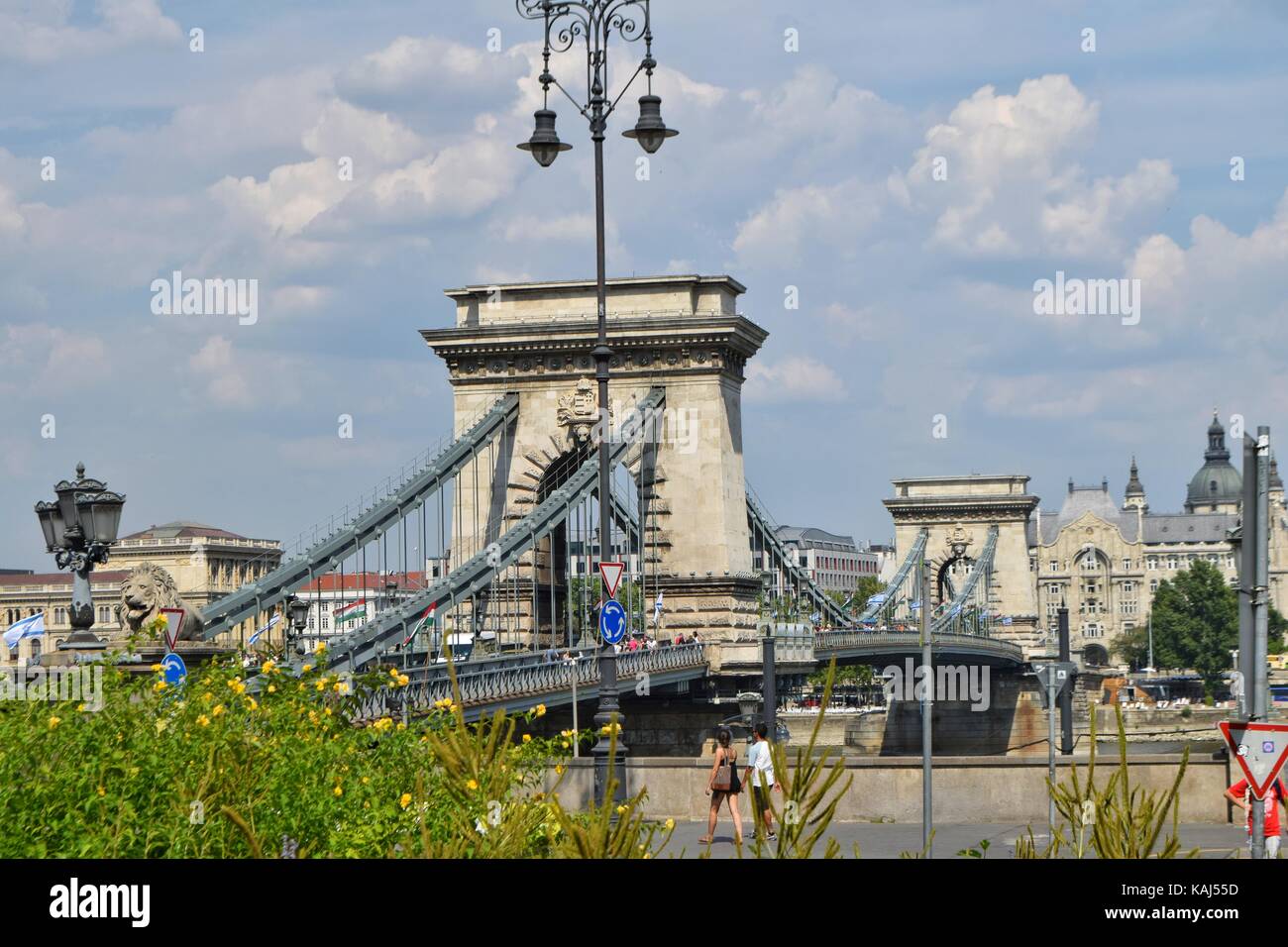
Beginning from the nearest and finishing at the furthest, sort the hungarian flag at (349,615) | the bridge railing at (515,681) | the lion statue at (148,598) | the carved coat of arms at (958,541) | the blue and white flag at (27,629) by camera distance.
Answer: the lion statue at (148,598), the blue and white flag at (27,629), the bridge railing at (515,681), the hungarian flag at (349,615), the carved coat of arms at (958,541)

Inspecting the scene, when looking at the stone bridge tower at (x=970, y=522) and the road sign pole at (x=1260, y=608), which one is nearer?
the road sign pole at (x=1260, y=608)

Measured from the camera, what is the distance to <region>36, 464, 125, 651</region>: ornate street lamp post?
1961cm

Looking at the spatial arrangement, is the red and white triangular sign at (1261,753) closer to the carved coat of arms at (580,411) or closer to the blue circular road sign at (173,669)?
the blue circular road sign at (173,669)

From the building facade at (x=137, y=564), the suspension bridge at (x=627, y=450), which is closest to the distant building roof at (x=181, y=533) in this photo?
the building facade at (x=137, y=564)

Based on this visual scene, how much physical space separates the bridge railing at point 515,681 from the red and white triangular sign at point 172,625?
11.1 metres

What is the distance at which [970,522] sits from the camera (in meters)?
122

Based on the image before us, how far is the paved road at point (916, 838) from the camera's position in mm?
19703

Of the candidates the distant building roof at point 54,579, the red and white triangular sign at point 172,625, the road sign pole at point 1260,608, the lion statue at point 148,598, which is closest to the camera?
the road sign pole at point 1260,608

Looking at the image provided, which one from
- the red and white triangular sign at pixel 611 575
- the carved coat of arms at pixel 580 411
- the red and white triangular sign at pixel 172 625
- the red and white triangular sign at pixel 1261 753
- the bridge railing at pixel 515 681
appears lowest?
the bridge railing at pixel 515 681

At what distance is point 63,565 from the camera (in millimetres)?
20406

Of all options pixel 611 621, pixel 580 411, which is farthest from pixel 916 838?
pixel 580 411

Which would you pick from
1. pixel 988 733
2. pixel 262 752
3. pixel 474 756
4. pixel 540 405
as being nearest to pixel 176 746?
pixel 262 752

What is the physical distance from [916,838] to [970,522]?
102 metres

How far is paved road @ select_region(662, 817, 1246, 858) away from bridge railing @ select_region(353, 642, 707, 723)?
324 inches
